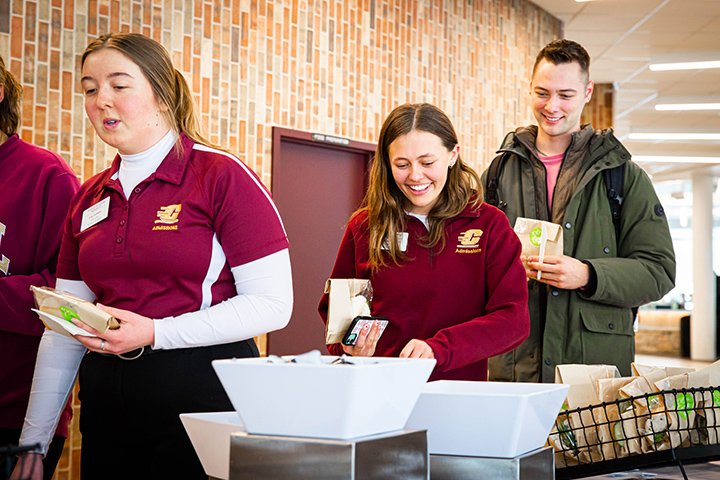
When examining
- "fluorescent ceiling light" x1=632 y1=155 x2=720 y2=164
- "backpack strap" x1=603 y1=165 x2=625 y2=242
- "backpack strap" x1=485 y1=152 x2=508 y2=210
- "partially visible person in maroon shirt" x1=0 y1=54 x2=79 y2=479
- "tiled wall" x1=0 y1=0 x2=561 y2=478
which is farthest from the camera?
"fluorescent ceiling light" x1=632 y1=155 x2=720 y2=164

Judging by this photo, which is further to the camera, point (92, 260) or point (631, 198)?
point (631, 198)

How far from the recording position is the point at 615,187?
2.75 metres

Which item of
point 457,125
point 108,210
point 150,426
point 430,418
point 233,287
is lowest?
point 150,426

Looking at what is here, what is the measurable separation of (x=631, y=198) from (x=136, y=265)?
1553mm

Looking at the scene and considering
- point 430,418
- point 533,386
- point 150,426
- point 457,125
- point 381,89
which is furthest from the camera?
point 457,125

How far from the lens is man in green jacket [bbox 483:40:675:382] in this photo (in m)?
2.69

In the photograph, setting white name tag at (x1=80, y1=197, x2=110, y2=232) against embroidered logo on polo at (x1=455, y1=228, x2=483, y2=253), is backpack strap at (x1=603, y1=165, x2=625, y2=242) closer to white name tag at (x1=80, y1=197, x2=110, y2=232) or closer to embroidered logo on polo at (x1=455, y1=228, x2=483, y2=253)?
embroidered logo on polo at (x1=455, y1=228, x2=483, y2=253)

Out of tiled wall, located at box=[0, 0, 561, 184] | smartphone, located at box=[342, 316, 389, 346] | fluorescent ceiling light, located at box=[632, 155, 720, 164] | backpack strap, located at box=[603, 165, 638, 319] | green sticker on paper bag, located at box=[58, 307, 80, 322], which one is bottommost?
smartphone, located at box=[342, 316, 389, 346]

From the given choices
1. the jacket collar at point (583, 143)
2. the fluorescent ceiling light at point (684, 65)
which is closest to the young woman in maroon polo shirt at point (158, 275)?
the jacket collar at point (583, 143)

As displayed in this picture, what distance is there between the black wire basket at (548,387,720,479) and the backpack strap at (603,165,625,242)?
979 mm

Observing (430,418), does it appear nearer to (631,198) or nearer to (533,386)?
(533,386)

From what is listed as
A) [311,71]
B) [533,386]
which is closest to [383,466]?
[533,386]

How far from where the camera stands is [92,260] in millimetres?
1984

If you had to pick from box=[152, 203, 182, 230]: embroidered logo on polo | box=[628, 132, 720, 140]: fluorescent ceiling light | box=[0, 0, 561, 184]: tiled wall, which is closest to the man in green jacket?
box=[152, 203, 182, 230]: embroidered logo on polo
